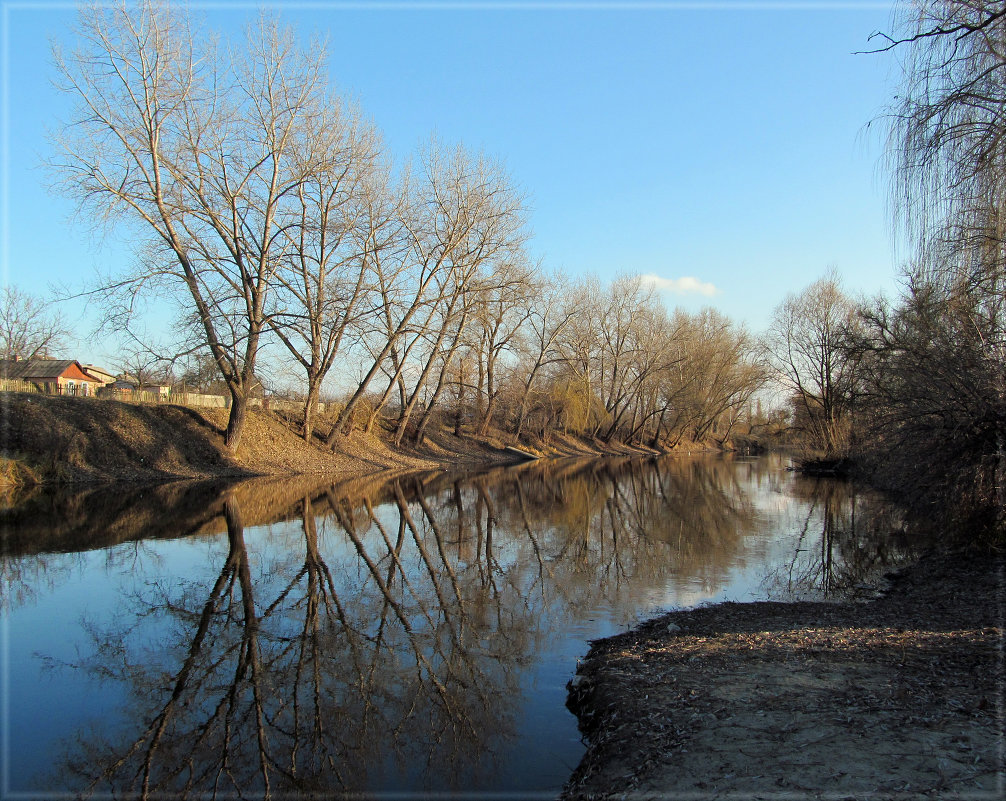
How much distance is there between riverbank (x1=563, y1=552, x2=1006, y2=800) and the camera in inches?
131

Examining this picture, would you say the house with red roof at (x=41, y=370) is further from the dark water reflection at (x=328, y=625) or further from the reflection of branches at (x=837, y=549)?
the reflection of branches at (x=837, y=549)

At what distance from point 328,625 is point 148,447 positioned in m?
17.3

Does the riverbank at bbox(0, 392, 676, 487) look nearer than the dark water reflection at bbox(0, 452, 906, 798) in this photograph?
No

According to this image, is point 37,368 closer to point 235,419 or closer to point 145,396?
point 145,396

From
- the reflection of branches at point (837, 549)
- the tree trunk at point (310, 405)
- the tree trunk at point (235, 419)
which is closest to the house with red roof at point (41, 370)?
the tree trunk at point (310, 405)

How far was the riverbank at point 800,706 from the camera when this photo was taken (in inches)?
131

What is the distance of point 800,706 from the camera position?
427cm

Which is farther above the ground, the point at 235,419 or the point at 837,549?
the point at 235,419

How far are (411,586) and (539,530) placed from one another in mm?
5761

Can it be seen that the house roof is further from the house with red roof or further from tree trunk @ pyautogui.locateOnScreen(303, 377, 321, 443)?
tree trunk @ pyautogui.locateOnScreen(303, 377, 321, 443)

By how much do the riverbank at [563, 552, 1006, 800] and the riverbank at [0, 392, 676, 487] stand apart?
57.5 feet

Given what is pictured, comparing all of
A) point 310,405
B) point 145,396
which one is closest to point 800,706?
point 310,405

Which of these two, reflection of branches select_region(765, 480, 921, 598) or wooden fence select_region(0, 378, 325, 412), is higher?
wooden fence select_region(0, 378, 325, 412)

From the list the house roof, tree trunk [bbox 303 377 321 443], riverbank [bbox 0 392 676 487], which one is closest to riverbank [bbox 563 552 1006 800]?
riverbank [bbox 0 392 676 487]
